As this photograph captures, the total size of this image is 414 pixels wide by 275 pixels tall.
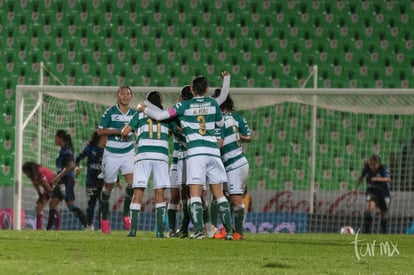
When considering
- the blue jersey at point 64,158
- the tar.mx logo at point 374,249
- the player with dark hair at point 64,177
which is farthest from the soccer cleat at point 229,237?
the blue jersey at point 64,158

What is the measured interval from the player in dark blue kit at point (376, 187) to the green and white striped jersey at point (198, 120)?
7046 mm

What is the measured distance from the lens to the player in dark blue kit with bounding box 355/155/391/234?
18.6m

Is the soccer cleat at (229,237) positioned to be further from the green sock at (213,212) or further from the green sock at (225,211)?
the green sock at (213,212)

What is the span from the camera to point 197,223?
12.2 metres

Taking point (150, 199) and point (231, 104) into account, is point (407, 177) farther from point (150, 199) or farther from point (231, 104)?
point (231, 104)

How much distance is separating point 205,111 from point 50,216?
5806 mm

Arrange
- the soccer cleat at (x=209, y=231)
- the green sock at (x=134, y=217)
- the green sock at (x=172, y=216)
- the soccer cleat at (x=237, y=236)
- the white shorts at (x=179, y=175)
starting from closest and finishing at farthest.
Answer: the soccer cleat at (x=237, y=236), the green sock at (x=134, y=217), the white shorts at (x=179, y=175), the soccer cleat at (x=209, y=231), the green sock at (x=172, y=216)

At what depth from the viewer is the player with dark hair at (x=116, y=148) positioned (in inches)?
547

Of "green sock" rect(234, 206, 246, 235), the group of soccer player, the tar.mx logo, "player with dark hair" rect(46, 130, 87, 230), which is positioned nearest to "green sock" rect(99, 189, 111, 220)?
the group of soccer player

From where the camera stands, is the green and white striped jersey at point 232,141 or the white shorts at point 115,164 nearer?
the green and white striped jersey at point 232,141

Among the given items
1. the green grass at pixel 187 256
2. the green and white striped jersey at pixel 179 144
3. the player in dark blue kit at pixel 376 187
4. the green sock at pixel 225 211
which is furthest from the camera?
the player in dark blue kit at pixel 376 187

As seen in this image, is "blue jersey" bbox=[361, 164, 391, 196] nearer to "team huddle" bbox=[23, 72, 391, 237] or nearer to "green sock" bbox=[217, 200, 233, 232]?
"team huddle" bbox=[23, 72, 391, 237]

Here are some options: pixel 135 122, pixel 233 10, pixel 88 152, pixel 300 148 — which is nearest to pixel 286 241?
pixel 135 122

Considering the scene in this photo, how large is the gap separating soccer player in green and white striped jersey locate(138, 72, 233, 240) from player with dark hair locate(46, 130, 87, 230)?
4.87m
